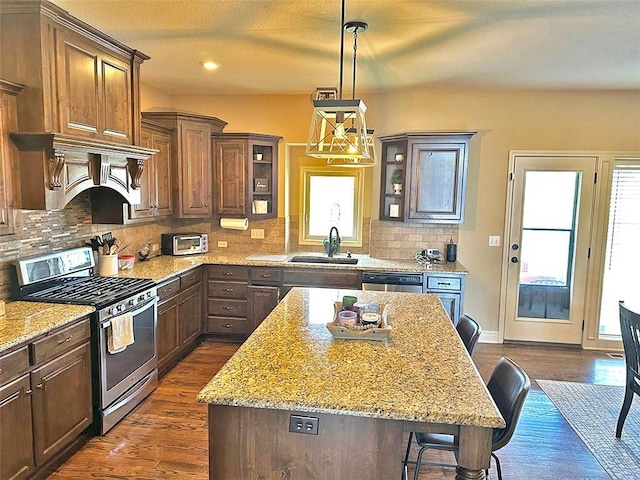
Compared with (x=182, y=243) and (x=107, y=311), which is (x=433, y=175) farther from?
(x=107, y=311)

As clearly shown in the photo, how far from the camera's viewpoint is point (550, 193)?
4656 mm

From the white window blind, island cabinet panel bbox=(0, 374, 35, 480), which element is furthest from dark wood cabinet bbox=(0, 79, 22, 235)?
the white window blind

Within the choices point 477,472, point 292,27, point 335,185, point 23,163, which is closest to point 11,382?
point 23,163

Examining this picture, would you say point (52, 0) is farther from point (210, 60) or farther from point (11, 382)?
point (11, 382)

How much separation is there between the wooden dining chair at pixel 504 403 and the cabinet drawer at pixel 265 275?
2.69 metres

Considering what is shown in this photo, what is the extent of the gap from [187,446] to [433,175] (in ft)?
11.0

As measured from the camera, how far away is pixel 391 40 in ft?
9.99

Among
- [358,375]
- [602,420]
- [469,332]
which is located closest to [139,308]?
[358,375]

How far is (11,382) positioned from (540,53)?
410 cm

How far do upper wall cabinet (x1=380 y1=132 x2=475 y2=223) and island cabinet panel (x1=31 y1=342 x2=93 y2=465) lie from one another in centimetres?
326

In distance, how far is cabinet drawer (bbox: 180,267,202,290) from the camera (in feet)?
13.5

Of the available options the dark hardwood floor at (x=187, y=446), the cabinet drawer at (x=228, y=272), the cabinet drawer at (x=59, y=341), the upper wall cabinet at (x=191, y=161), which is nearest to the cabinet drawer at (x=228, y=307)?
the cabinet drawer at (x=228, y=272)

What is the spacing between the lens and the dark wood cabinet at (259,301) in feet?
14.8

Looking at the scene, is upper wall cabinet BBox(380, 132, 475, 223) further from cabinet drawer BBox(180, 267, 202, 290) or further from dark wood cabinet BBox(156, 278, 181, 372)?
dark wood cabinet BBox(156, 278, 181, 372)
